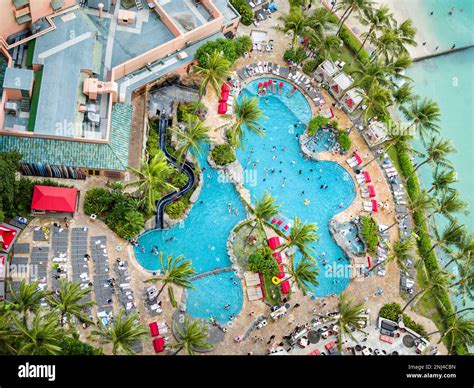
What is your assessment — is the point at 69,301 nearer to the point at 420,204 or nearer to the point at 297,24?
the point at 420,204

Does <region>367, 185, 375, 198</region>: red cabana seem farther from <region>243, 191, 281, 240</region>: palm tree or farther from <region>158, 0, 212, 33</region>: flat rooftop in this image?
<region>158, 0, 212, 33</region>: flat rooftop

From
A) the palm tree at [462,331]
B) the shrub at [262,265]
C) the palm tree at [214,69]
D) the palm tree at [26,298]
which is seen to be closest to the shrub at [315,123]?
the palm tree at [214,69]

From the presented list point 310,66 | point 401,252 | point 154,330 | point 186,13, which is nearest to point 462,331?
point 401,252

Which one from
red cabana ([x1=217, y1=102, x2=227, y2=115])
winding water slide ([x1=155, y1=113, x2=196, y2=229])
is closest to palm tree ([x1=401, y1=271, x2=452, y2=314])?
winding water slide ([x1=155, y1=113, x2=196, y2=229])

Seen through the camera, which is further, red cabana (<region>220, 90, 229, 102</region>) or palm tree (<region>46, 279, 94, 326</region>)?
red cabana (<region>220, 90, 229, 102</region>)

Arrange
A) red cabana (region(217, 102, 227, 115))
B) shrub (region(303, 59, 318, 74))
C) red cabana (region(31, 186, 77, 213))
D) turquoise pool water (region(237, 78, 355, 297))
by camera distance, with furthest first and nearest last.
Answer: shrub (region(303, 59, 318, 74))
red cabana (region(217, 102, 227, 115))
turquoise pool water (region(237, 78, 355, 297))
red cabana (region(31, 186, 77, 213))

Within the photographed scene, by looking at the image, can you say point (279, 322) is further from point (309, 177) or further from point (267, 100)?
point (267, 100)

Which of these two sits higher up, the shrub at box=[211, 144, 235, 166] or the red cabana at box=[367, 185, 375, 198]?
the shrub at box=[211, 144, 235, 166]
